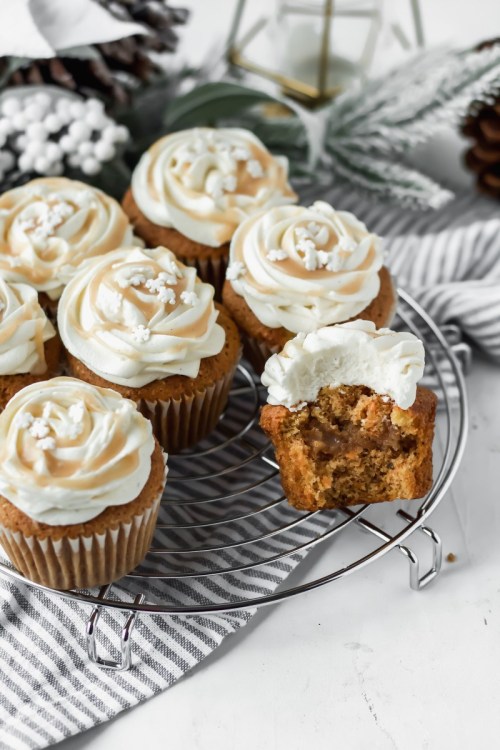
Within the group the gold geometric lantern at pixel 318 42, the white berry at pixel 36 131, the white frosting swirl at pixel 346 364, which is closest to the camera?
the white frosting swirl at pixel 346 364

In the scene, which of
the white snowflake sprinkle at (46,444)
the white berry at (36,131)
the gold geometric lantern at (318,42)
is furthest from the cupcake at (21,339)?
the gold geometric lantern at (318,42)

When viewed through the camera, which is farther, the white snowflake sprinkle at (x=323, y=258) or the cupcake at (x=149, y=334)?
the white snowflake sprinkle at (x=323, y=258)

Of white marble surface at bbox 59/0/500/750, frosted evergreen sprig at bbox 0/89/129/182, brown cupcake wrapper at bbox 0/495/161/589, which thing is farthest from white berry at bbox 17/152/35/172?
white marble surface at bbox 59/0/500/750

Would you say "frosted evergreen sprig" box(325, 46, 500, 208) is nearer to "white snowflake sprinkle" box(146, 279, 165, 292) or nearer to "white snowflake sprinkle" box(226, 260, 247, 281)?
"white snowflake sprinkle" box(226, 260, 247, 281)

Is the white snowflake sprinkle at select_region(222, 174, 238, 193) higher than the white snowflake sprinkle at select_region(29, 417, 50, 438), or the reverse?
the white snowflake sprinkle at select_region(222, 174, 238, 193)

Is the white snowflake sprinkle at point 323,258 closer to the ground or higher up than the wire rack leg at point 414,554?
higher up

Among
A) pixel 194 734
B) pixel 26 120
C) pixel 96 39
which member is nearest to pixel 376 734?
pixel 194 734

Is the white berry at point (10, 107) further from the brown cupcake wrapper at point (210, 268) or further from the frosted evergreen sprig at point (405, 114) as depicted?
the frosted evergreen sprig at point (405, 114)
